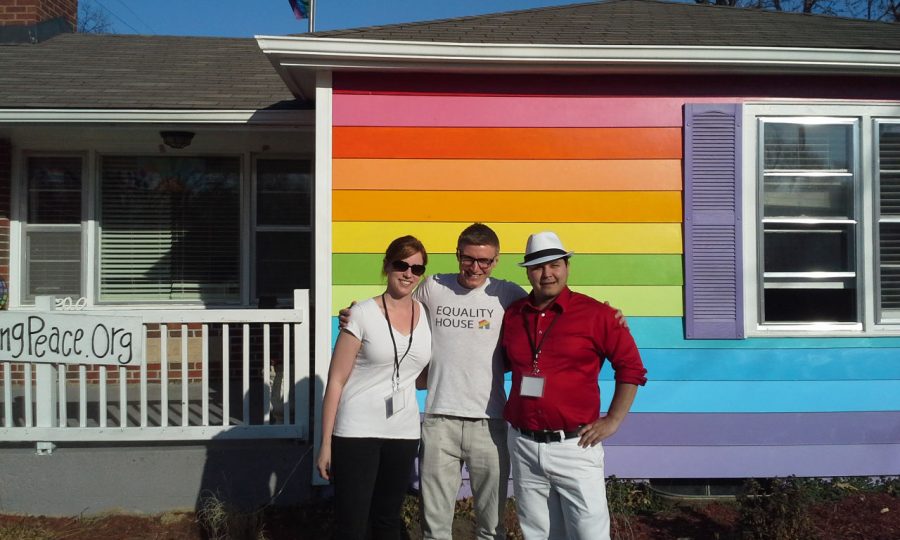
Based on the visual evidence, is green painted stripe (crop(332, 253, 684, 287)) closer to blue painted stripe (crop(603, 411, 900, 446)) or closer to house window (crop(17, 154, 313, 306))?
blue painted stripe (crop(603, 411, 900, 446))

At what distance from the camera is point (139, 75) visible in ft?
22.5

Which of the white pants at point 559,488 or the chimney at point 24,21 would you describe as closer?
the white pants at point 559,488

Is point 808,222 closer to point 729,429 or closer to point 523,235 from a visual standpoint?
point 729,429

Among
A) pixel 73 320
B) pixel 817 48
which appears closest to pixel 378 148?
pixel 73 320

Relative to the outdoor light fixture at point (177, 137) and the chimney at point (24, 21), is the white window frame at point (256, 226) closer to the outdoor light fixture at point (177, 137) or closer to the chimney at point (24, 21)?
the outdoor light fixture at point (177, 137)

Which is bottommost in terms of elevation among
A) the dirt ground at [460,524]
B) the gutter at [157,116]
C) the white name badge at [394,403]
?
the dirt ground at [460,524]

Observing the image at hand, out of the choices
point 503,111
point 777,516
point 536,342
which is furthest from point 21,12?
point 777,516

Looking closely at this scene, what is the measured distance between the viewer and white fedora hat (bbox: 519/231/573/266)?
3.04 metres

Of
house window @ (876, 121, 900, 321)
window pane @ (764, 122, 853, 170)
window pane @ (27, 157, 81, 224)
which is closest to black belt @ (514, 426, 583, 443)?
window pane @ (764, 122, 853, 170)

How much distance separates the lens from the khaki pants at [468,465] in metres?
3.16

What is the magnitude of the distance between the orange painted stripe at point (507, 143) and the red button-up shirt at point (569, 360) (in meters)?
1.97

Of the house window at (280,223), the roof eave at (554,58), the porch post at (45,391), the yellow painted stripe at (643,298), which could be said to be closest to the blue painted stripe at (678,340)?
the yellow painted stripe at (643,298)

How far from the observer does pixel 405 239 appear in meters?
3.10

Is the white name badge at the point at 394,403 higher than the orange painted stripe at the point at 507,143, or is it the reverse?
the orange painted stripe at the point at 507,143
